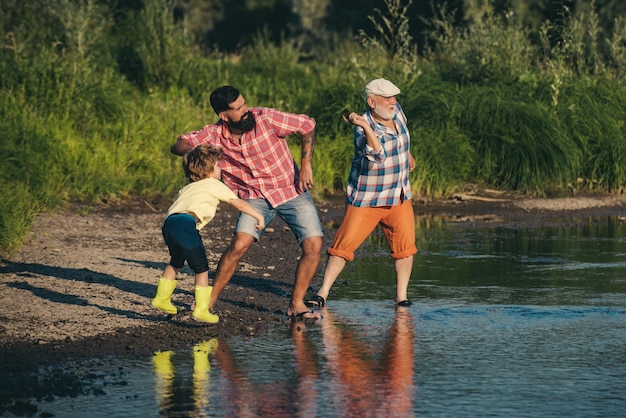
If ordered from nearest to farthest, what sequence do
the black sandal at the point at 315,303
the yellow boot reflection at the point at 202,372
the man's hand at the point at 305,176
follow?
the yellow boot reflection at the point at 202,372
the man's hand at the point at 305,176
the black sandal at the point at 315,303

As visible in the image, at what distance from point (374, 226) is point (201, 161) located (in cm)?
177

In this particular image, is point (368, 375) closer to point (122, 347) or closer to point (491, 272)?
point (122, 347)

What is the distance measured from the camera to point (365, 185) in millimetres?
10109

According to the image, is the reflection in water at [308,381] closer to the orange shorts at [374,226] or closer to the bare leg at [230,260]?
the bare leg at [230,260]

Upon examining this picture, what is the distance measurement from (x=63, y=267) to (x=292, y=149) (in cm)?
730

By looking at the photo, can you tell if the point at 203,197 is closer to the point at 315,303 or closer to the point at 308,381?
the point at 315,303

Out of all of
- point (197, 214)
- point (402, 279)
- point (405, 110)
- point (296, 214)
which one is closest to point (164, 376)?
point (197, 214)

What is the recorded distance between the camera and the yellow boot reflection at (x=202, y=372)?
277 inches

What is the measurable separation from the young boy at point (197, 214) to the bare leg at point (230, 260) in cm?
30

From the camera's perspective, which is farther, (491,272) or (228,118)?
(491,272)

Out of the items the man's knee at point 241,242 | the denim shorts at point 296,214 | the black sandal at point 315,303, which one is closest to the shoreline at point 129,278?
the black sandal at point 315,303

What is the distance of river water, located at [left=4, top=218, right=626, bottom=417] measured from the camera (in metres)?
6.97

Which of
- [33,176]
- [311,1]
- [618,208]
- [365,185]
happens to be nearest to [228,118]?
[365,185]

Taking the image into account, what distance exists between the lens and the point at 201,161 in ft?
30.1
